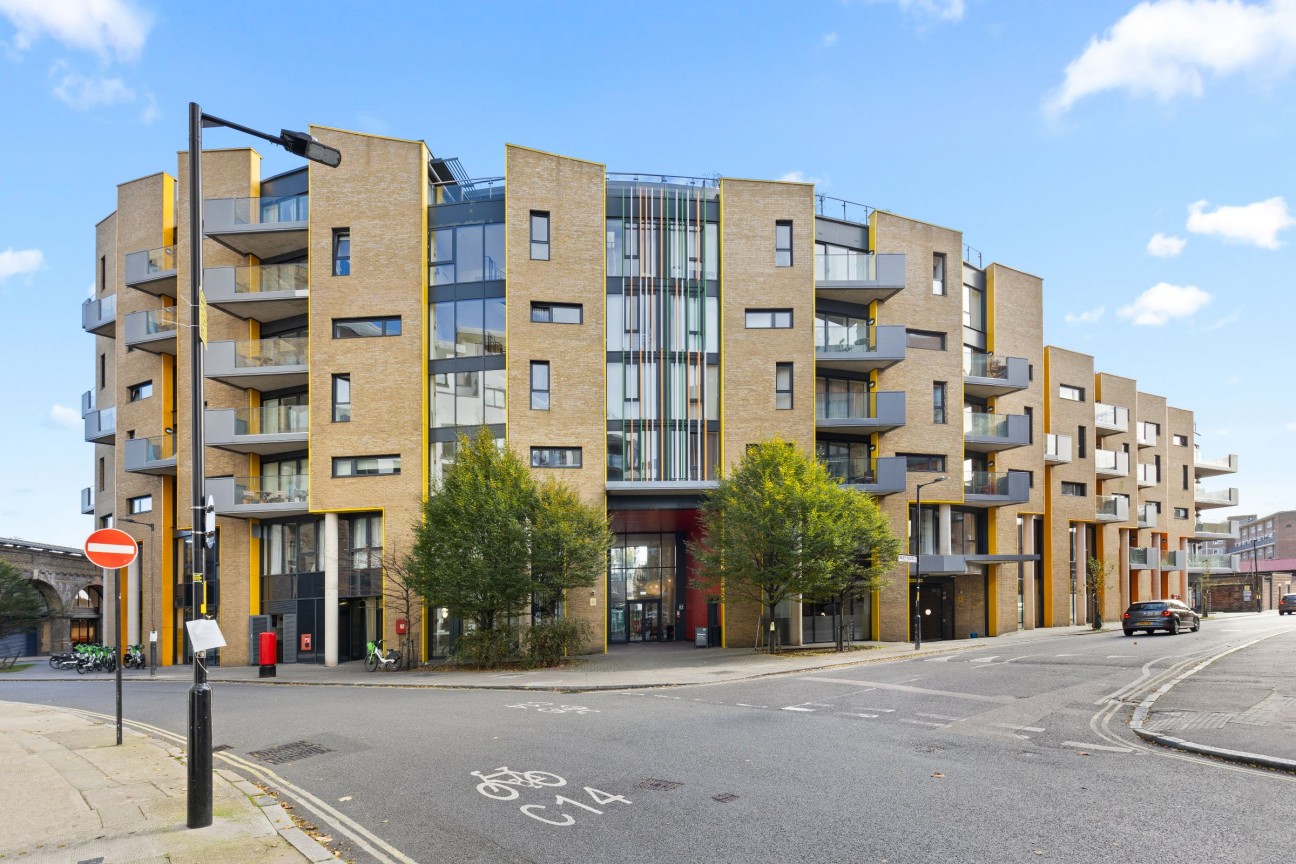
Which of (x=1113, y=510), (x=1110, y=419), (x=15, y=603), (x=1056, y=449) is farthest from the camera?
(x=1110, y=419)

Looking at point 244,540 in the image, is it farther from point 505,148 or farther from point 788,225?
point 788,225

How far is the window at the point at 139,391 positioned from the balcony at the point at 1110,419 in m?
50.0

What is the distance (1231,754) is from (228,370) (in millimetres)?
33602

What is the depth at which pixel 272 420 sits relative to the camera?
1369 inches

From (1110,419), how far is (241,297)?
47683 millimetres

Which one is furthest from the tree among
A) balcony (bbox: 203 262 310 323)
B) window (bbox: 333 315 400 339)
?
window (bbox: 333 315 400 339)

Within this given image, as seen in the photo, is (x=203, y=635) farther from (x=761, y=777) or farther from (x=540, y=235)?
→ (x=540, y=235)

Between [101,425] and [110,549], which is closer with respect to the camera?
[110,549]

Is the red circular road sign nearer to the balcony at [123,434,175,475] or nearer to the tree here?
the balcony at [123,434,175,475]

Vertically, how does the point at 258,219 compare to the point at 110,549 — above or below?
above

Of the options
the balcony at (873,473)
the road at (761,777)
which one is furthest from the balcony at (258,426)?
the balcony at (873,473)

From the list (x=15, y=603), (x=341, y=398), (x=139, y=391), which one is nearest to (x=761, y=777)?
(x=341, y=398)

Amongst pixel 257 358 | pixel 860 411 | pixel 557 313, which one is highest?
pixel 557 313

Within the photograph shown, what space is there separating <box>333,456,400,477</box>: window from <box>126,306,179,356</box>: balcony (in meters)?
9.42
